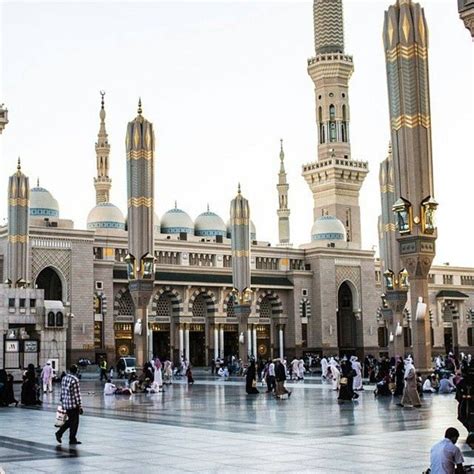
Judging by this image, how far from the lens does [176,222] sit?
63.7 metres

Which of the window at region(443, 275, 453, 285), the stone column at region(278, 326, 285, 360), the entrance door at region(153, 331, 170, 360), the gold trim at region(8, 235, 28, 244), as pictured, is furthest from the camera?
the window at region(443, 275, 453, 285)

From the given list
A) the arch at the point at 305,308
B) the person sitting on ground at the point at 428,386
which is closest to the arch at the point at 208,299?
the arch at the point at 305,308

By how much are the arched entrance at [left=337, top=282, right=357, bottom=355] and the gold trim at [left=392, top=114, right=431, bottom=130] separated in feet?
126

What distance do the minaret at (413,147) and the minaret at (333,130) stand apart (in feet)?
142

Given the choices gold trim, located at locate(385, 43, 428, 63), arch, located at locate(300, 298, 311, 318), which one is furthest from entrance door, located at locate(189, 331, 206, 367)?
gold trim, located at locate(385, 43, 428, 63)

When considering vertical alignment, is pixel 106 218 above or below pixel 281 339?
above

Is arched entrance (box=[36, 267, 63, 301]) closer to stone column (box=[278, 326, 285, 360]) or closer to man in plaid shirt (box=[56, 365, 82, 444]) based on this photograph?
stone column (box=[278, 326, 285, 360])

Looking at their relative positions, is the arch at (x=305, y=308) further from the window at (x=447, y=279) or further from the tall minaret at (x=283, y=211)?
the tall minaret at (x=283, y=211)

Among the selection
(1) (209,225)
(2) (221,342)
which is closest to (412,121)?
(2) (221,342)

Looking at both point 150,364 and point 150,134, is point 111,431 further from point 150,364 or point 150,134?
point 150,134

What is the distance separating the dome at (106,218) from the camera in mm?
58750

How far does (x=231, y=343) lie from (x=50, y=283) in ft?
45.8

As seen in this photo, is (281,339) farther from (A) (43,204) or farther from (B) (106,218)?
(A) (43,204)

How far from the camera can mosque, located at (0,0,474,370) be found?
52438 mm
